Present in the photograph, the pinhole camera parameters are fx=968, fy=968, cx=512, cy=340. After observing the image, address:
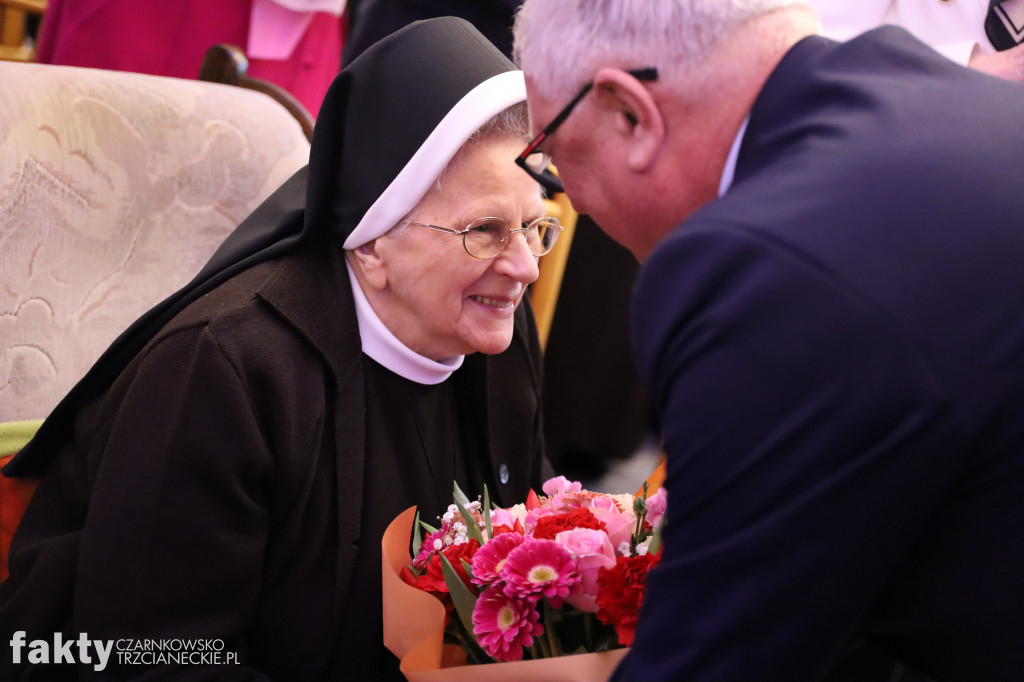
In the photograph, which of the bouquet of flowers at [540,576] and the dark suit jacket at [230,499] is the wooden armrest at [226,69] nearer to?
the dark suit jacket at [230,499]

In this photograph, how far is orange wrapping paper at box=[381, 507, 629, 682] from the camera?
1390 mm

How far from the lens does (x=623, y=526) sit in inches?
60.7

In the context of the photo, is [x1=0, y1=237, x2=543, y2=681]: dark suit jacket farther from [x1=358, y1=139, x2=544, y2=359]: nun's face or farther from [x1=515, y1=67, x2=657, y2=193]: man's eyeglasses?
[x1=515, y1=67, x2=657, y2=193]: man's eyeglasses

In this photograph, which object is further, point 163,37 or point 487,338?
point 163,37

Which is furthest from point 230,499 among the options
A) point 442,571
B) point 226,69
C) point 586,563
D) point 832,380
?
point 226,69

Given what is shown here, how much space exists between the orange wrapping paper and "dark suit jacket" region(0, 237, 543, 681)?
0.21 metres

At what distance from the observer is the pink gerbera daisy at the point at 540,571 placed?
Answer: 1.37 m

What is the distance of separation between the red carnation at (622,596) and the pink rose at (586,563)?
15 mm

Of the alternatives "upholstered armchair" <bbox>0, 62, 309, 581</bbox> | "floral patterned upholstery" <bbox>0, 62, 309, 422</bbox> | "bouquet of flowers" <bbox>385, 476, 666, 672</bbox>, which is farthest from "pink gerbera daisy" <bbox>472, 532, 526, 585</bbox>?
"floral patterned upholstery" <bbox>0, 62, 309, 422</bbox>

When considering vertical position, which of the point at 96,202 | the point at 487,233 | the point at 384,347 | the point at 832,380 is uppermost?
the point at 832,380

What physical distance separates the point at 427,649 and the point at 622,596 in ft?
1.02

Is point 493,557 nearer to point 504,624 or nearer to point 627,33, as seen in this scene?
point 504,624

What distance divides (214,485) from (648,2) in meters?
1.06

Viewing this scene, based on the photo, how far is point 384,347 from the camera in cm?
198
